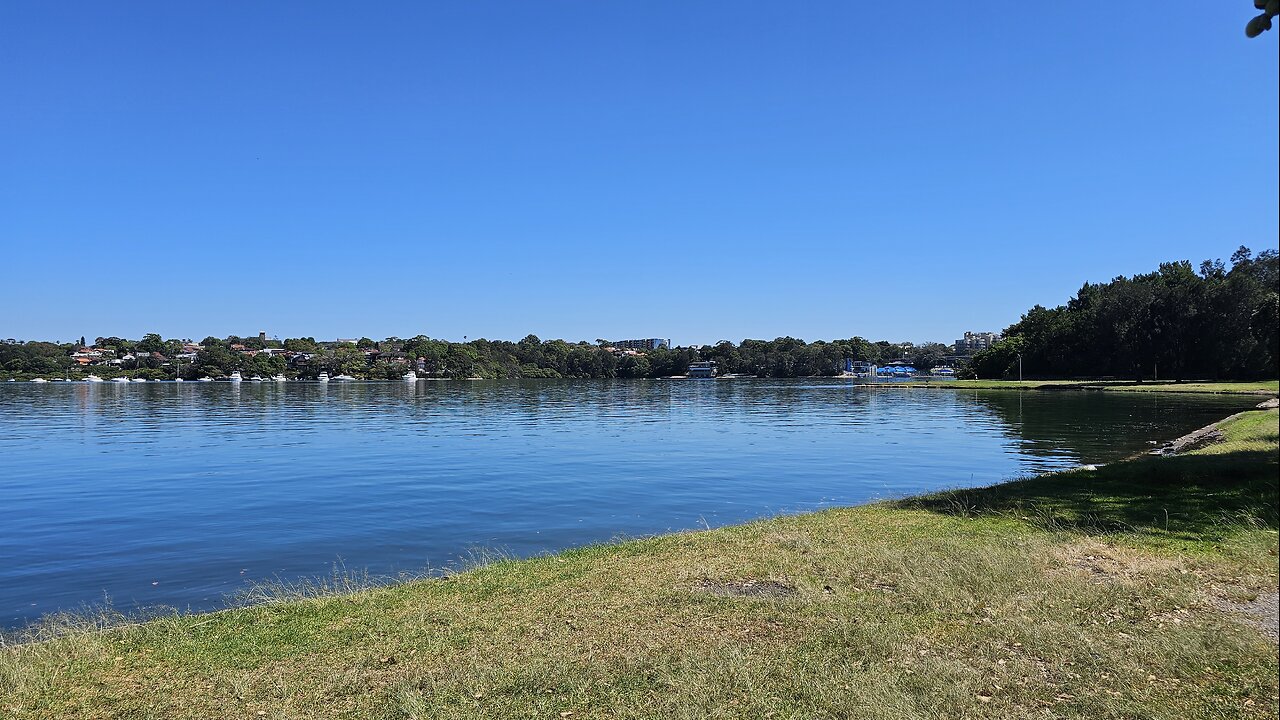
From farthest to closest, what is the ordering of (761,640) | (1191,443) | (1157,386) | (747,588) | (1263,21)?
(1157,386) < (1191,443) < (747,588) < (761,640) < (1263,21)

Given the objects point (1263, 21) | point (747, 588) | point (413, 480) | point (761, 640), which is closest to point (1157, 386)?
point (413, 480)

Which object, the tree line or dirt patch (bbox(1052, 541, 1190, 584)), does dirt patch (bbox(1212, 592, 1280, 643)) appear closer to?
dirt patch (bbox(1052, 541, 1190, 584))

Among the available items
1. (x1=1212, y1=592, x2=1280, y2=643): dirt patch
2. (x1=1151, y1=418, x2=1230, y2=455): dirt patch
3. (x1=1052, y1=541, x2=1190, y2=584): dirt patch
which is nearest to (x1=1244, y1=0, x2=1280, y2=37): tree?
(x1=1212, y1=592, x2=1280, y2=643): dirt patch

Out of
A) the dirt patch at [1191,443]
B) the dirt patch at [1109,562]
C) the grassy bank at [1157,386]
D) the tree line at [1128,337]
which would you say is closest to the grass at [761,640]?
the dirt patch at [1109,562]

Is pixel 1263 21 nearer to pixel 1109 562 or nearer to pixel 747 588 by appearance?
pixel 747 588

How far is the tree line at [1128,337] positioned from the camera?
78.3m

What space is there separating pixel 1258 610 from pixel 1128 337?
107 m

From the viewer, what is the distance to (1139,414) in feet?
163

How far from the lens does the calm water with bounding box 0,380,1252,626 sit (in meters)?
15.6

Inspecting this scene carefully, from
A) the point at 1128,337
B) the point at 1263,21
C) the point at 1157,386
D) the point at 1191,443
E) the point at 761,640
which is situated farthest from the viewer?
the point at 1128,337

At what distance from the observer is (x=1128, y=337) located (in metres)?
99.2

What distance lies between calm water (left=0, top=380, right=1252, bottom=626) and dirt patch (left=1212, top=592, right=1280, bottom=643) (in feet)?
36.8

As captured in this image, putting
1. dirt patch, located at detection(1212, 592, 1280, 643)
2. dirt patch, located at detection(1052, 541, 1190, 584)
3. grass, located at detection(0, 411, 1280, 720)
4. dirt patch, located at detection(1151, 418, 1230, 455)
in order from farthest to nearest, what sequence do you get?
dirt patch, located at detection(1151, 418, 1230, 455)
dirt patch, located at detection(1052, 541, 1190, 584)
dirt patch, located at detection(1212, 592, 1280, 643)
grass, located at detection(0, 411, 1280, 720)

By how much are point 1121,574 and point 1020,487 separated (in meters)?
8.33
